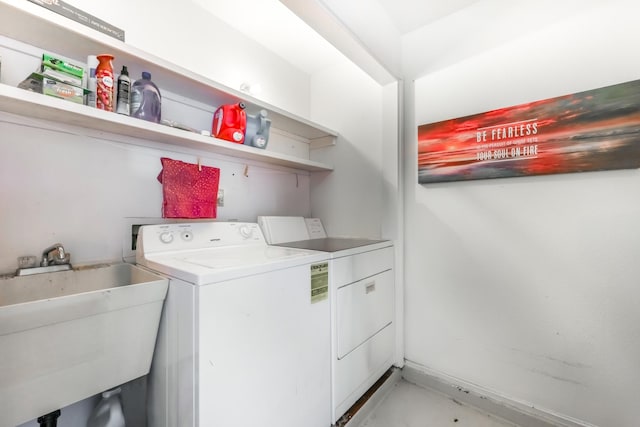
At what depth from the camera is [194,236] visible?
1451 millimetres

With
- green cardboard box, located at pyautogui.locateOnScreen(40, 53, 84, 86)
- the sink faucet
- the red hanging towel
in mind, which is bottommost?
the sink faucet

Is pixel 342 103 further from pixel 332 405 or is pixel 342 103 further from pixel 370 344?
pixel 332 405

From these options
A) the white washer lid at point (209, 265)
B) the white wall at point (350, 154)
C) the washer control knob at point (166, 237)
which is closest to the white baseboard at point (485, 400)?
the white wall at point (350, 154)

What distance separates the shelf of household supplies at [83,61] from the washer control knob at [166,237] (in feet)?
1.62

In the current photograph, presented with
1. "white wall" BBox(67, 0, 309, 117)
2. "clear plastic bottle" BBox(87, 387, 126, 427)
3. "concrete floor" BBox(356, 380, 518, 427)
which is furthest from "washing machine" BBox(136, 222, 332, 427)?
"white wall" BBox(67, 0, 309, 117)

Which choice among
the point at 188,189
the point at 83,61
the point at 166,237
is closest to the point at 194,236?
the point at 166,237

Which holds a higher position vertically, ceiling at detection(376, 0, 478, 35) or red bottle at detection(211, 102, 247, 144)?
ceiling at detection(376, 0, 478, 35)

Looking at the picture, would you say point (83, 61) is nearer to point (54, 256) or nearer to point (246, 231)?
point (54, 256)

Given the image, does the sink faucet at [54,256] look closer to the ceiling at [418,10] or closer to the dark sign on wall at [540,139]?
the dark sign on wall at [540,139]

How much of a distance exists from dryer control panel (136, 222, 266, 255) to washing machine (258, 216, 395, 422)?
16cm

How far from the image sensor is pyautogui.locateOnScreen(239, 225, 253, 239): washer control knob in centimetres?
170

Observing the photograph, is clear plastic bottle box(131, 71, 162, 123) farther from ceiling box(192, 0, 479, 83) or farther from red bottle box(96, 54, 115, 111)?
ceiling box(192, 0, 479, 83)

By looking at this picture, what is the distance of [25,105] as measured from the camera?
0.99m

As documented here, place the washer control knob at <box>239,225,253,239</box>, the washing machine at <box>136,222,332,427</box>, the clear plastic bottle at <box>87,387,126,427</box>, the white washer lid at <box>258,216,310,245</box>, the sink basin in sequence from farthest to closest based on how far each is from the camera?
1. the white washer lid at <box>258,216,310,245</box>
2. the washer control knob at <box>239,225,253,239</box>
3. the clear plastic bottle at <box>87,387,126,427</box>
4. the washing machine at <box>136,222,332,427</box>
5. the sink basin
